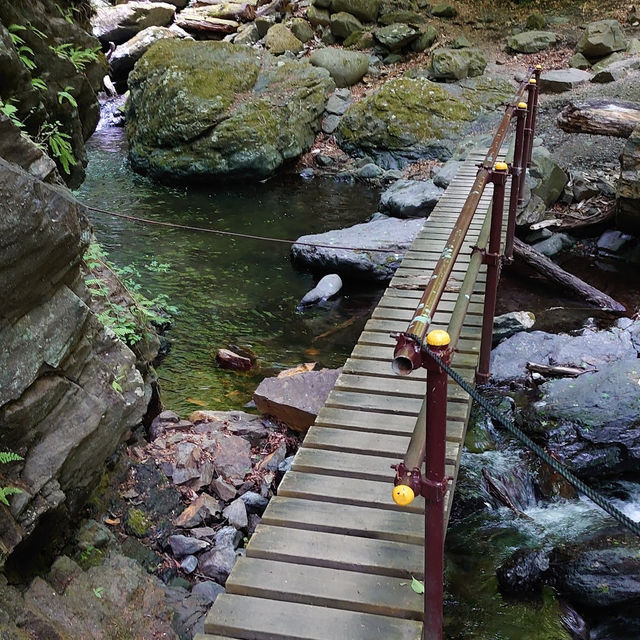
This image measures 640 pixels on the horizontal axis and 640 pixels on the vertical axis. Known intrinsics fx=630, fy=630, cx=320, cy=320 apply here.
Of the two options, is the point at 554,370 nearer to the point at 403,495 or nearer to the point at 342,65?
the point at 403,495

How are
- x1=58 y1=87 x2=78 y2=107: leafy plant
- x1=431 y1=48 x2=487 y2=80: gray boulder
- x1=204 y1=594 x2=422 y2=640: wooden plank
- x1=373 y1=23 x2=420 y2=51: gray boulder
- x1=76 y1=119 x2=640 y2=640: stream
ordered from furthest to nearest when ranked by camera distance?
x1=373 y1=23 x2=420 y2=51: gray boulder
x1=431 y1=48 x2=487 y2=80: gray boulder
x1=58 y1=87 x2=78 y2=107: leafy plant
x1=76 y1=119 x2=640 y2=640: stream
x1=204 y1=594 x2=422 y2=640: wooden plank

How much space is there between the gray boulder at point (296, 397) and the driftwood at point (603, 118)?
628 cm

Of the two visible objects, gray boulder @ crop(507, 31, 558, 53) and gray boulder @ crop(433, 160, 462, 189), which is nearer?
gray boulder @ crop(433, 160, 462, 189)

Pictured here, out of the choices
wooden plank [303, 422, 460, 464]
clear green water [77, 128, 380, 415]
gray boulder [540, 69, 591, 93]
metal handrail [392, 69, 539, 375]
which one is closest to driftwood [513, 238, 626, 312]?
clear green water [77, 128, 380, 415]

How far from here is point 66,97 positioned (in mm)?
6496

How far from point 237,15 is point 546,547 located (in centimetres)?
2300

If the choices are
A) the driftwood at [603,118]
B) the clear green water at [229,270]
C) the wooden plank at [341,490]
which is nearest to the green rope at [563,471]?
the wooden plank at [341,490]

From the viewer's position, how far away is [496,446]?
632 cm

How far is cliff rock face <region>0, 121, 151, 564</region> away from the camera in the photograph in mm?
3564

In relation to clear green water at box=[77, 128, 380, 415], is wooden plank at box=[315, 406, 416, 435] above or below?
above

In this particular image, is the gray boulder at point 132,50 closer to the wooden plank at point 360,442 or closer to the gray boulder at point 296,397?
the gray boulder at point 296,397

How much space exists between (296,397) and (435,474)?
3676mm

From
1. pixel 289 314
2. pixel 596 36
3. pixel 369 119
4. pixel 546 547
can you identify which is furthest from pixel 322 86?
pixel 546 547

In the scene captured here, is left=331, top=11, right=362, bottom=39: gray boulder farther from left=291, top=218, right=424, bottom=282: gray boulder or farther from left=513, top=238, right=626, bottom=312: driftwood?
left=513, top=238, right=626, bottom=312: driftwood
